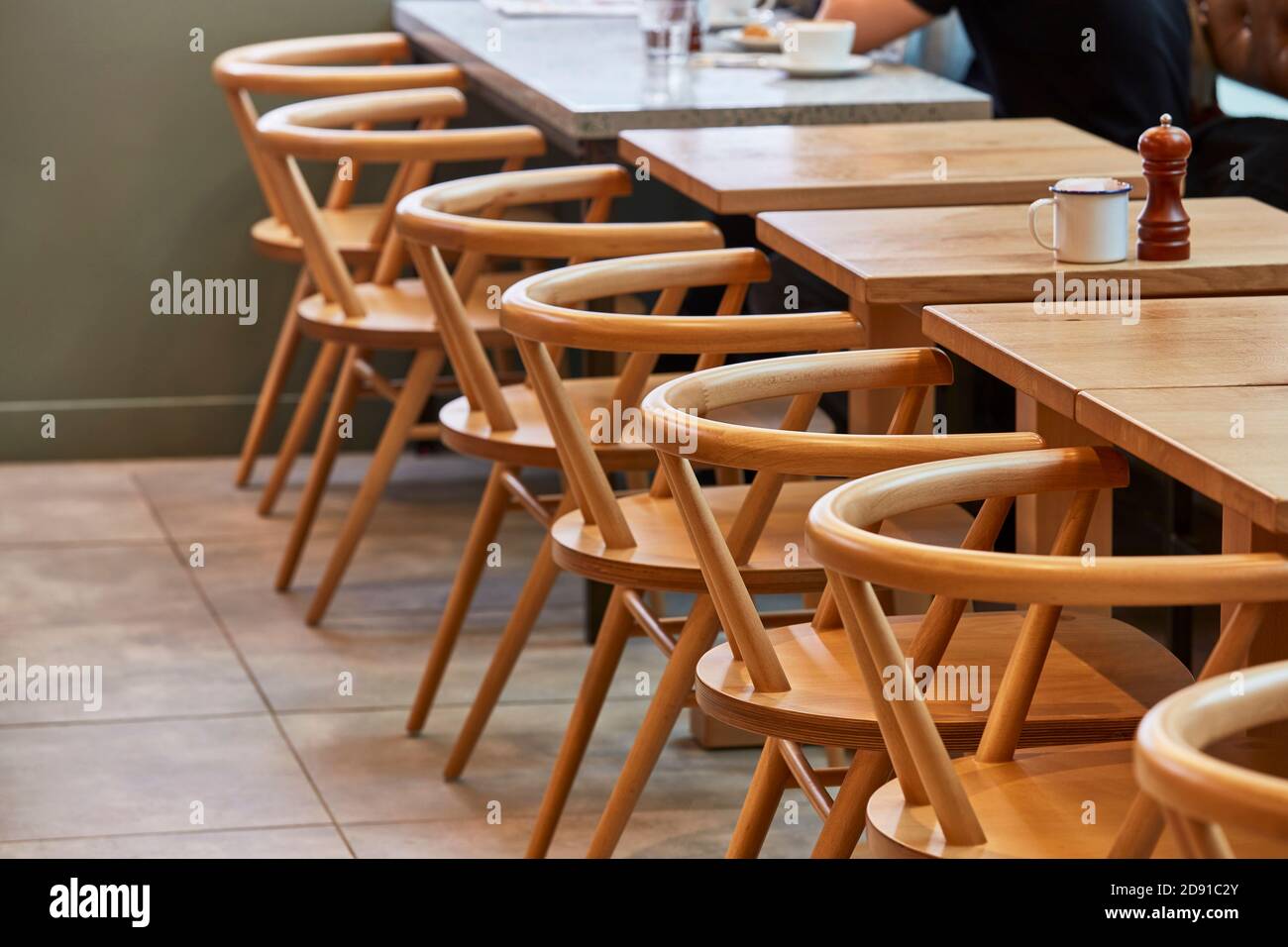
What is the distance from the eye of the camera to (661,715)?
2.19 metres

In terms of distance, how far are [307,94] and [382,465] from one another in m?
0.85

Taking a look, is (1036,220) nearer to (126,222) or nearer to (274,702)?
(274,702)

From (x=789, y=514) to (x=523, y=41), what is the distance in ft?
6.33

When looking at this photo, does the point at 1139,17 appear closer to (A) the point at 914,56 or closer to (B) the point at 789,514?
(A) the point at 914,56

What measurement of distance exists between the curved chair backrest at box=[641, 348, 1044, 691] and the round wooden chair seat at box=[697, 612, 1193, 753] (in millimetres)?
34

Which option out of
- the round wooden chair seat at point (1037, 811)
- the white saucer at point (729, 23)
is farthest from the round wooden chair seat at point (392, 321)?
the round wooden chair seat at point (1037, 811)

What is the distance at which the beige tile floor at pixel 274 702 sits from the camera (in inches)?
108

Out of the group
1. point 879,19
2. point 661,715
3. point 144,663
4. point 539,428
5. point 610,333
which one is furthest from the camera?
point 879,19

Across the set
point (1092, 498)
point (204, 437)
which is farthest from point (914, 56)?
point (1092, 498)

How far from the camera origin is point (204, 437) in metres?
4.75

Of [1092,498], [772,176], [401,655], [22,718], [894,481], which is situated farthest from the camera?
[401,655]

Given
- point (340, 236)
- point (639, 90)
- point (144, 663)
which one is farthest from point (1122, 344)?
point (340, 236)

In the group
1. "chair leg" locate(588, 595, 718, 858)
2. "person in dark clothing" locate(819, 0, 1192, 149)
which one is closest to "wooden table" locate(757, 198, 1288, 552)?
"chair leg" locate(588, 595, 718, 858)
